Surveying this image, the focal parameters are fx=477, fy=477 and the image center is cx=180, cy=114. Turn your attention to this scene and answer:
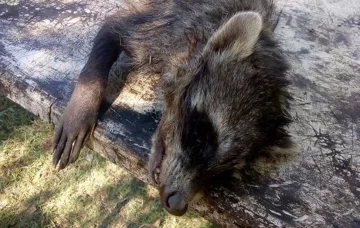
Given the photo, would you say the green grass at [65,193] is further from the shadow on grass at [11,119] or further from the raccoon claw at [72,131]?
the raccoon claw at [72,131]

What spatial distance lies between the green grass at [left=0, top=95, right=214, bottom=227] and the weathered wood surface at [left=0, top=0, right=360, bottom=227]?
1.06m

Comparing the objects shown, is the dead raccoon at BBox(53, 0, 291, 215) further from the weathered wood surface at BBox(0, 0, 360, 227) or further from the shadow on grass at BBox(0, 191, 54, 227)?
the shadow on grass at BBox(0, 191, 54, 227)

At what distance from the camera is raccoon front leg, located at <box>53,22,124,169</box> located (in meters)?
2.60

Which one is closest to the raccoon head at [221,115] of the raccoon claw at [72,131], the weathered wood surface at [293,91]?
the weathered wood surface at [293,91]

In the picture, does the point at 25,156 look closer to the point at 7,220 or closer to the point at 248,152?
the point at 7,220

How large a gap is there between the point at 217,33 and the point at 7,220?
2.19 meters

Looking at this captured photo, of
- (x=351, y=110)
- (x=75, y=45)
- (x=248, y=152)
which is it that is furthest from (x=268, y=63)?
(x=75, y=45)

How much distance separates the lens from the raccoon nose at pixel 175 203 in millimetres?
2184

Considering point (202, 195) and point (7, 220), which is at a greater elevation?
point (202, 195)

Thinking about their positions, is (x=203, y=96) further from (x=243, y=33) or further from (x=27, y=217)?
(x=27, y=217)

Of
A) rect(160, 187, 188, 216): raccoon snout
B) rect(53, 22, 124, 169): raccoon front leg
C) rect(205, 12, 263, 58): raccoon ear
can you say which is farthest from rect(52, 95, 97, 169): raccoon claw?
rect(205, 12, 263, 58): raccoon ear

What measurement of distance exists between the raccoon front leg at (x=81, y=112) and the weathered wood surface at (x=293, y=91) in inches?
3.2

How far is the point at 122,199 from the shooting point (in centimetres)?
374

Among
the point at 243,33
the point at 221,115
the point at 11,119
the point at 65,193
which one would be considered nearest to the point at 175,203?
the point at 221,115
